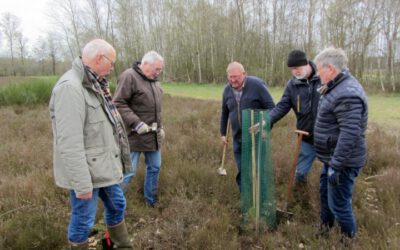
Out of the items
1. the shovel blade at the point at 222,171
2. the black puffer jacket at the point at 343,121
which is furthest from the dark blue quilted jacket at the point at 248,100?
the black puffer jacket at the point at 343,121

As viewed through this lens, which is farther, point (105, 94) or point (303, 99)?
point (303, 99)

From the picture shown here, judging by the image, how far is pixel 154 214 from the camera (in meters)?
4.10

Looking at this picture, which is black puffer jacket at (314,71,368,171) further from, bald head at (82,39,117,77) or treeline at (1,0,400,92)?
treeline at (1,0,400,92)

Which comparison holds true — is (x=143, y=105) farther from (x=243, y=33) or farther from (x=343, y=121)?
(x=243, y=33)

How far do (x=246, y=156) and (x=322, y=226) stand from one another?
1073mm

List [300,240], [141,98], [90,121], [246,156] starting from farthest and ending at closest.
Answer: [141,98]
[246,156]
[300,240]
[90,121]

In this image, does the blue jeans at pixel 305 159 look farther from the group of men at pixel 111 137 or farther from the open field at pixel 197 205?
the group of men at pixel 111 137

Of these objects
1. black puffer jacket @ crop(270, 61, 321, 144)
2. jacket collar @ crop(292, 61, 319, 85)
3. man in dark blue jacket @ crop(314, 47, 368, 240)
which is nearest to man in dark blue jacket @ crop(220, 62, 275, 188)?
black puffer jacket @ crop(270, 61, 321, 144)

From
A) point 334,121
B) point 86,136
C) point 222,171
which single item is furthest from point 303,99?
point 86,136

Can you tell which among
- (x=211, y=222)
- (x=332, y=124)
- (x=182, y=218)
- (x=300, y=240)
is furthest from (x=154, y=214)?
(x=332, y=124)

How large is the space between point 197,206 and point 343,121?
2.04m

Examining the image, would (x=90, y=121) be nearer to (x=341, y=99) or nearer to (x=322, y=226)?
(x=341, y=99)

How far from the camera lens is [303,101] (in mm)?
3844

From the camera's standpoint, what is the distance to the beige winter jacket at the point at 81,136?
7.75ft
